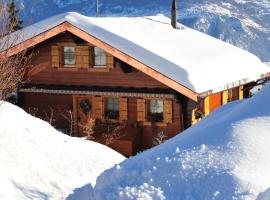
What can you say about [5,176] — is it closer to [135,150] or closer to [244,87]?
[135,150]

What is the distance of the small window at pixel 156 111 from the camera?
16.1 metres

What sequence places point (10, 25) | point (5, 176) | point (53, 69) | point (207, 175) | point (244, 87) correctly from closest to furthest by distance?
point (207, 175), point (5, 176), point (10, 25), point (53, 69), point (244, 87)

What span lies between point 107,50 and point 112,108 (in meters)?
2.10

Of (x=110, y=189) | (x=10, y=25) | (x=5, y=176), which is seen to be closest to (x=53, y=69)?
(x=10, y=25)

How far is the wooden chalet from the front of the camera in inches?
601

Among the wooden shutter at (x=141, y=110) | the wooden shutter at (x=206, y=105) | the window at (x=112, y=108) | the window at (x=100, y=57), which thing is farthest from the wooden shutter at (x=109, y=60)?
the wooden shutter at (x=206, y=105)

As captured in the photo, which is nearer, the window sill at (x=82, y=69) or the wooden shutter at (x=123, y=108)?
the wooden shutter at (x=123, y=108)

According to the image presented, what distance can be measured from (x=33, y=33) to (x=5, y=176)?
8.47 meters

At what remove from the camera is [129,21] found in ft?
65.1

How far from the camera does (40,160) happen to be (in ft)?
31.0

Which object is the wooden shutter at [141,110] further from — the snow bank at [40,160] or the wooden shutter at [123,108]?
the snow bank at [40,160]

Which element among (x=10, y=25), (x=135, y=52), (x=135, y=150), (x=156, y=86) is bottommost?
(x=135, y=150)

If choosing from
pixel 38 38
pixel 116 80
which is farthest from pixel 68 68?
pixel 116 80

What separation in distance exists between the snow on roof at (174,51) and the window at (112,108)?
1.98 metres
